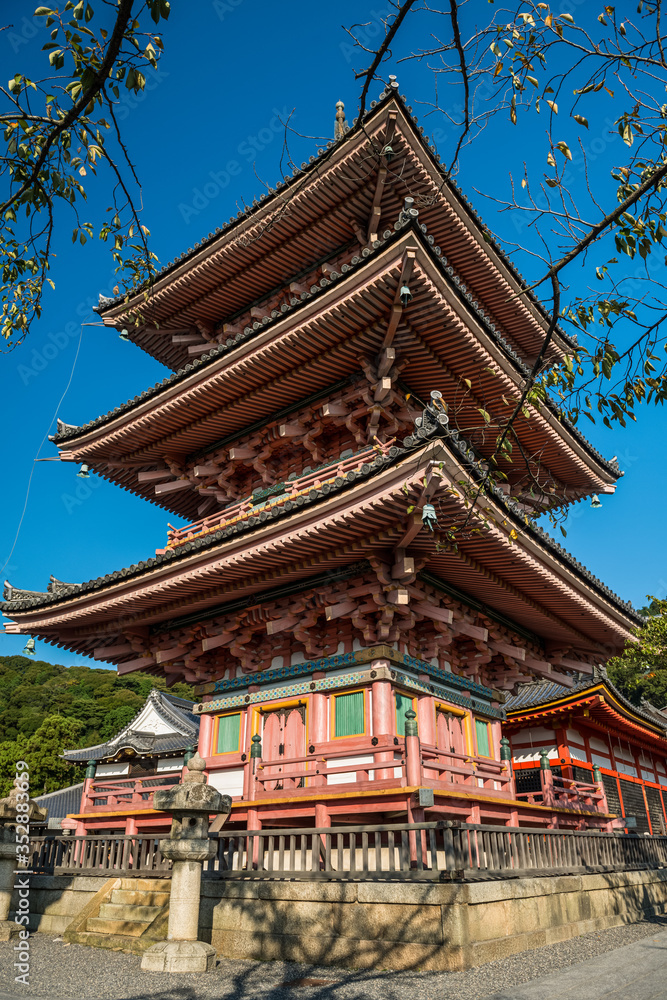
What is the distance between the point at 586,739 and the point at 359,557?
14.3 meters

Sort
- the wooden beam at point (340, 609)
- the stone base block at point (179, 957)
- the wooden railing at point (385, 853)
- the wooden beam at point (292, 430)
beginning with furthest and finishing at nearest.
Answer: the wooden beam at point (292, 430)
the wooden beam at point (340, 609)
the wooden railing at point (385, 853)
the stone base block at point (179, 957)

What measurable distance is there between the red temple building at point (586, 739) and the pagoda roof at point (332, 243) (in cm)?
989

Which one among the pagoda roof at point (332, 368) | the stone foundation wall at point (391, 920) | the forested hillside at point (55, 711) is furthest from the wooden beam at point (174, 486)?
the forested hillside at point (55, 711)

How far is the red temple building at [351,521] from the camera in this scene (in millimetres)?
9891

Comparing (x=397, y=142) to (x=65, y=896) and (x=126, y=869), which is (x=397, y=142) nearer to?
(x=126, y=869)

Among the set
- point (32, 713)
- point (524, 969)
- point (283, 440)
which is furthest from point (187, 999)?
point (32, 713)

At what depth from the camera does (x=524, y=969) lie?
6652mm

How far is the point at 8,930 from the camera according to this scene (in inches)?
378

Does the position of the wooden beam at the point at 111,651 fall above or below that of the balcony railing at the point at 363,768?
above

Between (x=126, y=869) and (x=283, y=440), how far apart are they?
8191 mm

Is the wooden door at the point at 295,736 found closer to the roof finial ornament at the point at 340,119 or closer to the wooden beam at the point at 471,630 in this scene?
the wooden beam at the point at 471,630

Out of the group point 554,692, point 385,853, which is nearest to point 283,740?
point 385,853

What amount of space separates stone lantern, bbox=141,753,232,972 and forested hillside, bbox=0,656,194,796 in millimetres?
41241

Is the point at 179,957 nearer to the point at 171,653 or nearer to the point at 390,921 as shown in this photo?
the point at 390,921
